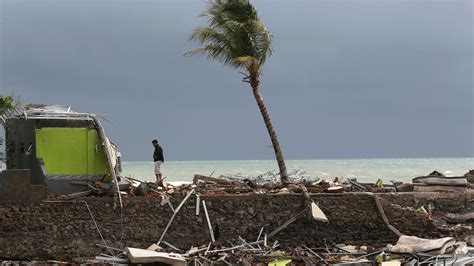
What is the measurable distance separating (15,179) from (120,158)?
15.3 feet

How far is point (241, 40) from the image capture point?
21125 millimetres

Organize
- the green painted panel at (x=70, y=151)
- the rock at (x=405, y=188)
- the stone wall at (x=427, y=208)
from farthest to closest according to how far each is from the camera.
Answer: the rock at (x=405, y=188) → the green painted panel at (x=70, y=151) → the stone wall at (x=427, y=208)

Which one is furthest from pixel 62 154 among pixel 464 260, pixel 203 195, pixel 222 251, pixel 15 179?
pixel 464 260

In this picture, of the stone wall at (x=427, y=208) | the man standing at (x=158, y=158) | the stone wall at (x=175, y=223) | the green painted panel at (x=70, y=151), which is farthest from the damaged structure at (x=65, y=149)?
the stone wall at (x=427, y=208)

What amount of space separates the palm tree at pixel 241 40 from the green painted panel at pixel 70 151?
706 cm

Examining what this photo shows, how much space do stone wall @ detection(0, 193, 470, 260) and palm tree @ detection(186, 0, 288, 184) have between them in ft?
19.6

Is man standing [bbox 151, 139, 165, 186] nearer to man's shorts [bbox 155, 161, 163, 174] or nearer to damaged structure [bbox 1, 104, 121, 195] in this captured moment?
man's shorts [bbox 155, 161, 163, 174]

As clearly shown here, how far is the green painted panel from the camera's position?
1460 cm

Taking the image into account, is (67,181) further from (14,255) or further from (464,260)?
(464,260)

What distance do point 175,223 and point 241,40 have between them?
9080 mm

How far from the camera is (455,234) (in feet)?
47.9

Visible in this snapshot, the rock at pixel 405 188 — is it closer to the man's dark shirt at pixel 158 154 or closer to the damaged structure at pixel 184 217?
the damaged structure at pixel 184 217

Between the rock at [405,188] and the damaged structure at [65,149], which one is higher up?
the damaged structure at [65,149]

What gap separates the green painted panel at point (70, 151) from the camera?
14602 mm
